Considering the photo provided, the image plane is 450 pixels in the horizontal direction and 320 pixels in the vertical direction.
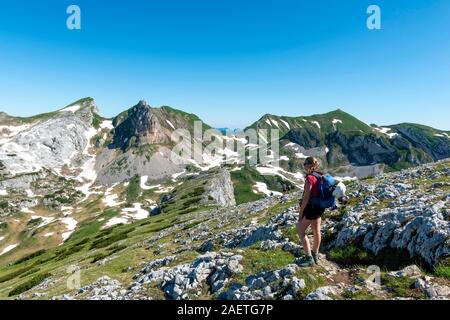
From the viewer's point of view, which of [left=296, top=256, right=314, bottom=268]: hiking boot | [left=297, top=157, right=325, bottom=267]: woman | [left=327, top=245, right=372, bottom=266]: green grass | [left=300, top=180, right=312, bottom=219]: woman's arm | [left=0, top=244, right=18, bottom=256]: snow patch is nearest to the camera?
[left=300, top=180, right=312, bottom=219]: woman's arm

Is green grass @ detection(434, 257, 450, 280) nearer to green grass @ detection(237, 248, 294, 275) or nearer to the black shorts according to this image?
the black shorts

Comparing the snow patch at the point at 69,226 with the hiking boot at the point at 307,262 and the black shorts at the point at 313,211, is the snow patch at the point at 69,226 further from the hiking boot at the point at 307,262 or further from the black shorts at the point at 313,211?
the black shorts at the point at 313,211

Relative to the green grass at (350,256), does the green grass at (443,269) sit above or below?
above

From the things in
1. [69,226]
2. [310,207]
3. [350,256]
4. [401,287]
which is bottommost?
[69,226]

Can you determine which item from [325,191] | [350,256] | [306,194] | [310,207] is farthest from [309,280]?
[350,256]

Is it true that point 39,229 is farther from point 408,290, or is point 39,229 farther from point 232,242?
point 408,290

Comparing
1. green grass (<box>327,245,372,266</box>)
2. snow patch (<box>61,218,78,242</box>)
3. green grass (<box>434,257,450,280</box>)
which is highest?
green grass (<box>434,257,450,280</box>)

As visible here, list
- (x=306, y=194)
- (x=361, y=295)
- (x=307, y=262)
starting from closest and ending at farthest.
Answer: (x=361, y=295) < (x=306, y=194) < (x=307, y=262)

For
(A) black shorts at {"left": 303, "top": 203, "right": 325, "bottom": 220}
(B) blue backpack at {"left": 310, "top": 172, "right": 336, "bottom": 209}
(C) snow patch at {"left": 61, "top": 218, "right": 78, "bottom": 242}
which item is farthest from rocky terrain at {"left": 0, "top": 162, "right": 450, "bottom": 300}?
(C) snow patch at {"left": 61, "top": 218, "right": 78, "bottom": 242}

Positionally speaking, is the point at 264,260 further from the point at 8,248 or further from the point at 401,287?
the point at 8,248

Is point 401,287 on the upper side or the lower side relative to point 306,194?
lower

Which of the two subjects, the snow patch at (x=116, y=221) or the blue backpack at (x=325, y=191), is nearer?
the blue backpack at (x=325, y=191)

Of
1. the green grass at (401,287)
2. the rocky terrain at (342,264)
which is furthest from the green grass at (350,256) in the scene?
the green grass at (401,287)
